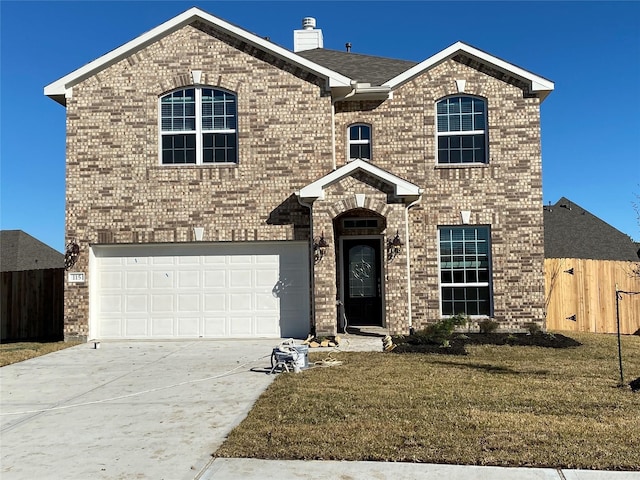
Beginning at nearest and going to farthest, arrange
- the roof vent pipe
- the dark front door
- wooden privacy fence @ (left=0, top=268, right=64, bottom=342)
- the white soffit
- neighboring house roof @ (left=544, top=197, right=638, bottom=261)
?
the white soffit → the dark front door → wooden privacy fence @ (left=0, top=268, right=64, bottom=342) → the roof vent pipe → neighboring house roof @ (left=544, top=197, right=638, bottom=261)

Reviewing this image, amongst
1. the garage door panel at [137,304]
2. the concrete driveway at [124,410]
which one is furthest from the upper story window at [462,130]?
the garage door panel at [137,304]

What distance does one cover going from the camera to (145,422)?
6.10m

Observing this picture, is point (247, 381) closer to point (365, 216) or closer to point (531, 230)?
point (365, 216)

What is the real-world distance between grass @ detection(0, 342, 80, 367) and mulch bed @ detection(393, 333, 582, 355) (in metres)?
7.56

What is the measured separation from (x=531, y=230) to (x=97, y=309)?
36.2ft

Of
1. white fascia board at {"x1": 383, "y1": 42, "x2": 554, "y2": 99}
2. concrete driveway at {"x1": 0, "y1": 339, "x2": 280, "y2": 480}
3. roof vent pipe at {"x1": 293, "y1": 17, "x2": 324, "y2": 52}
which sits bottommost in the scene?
concrete driveway at {"x1": 0, "y1": 339, "x2": 280, "y2": 480}

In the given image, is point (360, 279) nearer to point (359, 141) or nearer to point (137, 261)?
point (359, 141)

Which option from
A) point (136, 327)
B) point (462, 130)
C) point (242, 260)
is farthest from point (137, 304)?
point (462, 130)

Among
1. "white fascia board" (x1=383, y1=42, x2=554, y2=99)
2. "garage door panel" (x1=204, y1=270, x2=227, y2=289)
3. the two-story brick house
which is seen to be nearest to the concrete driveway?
A: "garage door panel" (x1=204, y1=270, x2=227, y2=289)

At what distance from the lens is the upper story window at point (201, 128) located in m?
13.2

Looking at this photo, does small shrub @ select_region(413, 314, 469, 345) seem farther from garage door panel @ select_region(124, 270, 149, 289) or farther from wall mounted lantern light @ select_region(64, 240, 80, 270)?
wall mounted lantern light @ select_region(64, 240, 80, 270)

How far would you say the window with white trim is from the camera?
13344mm

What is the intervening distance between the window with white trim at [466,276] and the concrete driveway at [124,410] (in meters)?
5.07

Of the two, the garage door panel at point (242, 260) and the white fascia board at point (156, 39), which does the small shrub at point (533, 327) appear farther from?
the white fascia board at point (156, 39)
